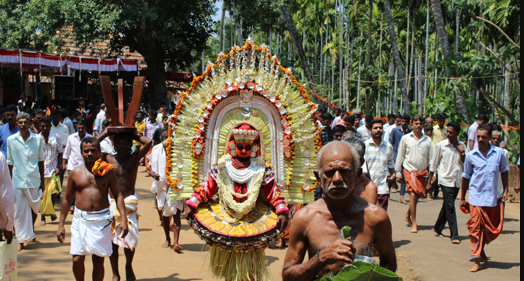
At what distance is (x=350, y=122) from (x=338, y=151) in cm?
716

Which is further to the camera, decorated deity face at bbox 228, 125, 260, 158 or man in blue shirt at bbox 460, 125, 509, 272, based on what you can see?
man in blue shirt at bbox 460, 125, 509, 272

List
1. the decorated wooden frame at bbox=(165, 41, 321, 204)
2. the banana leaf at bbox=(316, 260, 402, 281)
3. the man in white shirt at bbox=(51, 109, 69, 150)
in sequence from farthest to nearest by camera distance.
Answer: the man in white shirt at bbox=(51, 109, 69, 150) < the decorated wooden frame at bbox=(165, 41, 321, 204) < the banana leaf at bbox=(316, 260, 402, 281)

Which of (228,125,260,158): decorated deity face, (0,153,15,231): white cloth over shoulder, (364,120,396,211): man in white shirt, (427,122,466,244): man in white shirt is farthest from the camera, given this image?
(427,122,466,244): man in white shirt

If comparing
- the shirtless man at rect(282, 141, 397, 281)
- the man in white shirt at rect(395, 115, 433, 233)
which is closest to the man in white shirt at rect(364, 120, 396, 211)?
the man in white shirt at rect(395, 115, 433, 233)

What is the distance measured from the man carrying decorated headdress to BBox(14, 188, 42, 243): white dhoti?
10.9 ft

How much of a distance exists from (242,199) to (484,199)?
3506mm

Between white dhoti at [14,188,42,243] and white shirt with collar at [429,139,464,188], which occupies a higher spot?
white shirt with collar at [429,139,464,188]

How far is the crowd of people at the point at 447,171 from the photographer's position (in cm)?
681

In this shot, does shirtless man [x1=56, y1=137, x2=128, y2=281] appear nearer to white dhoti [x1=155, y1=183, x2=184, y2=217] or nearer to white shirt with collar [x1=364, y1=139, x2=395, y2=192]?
white dhoti [x1=155, y1=183, x2=184, y2=217]

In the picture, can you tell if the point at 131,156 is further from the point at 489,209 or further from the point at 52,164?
the point at 489,209

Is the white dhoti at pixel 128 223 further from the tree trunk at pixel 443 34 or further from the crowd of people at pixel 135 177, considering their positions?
the tree trunk at pixel 443 34

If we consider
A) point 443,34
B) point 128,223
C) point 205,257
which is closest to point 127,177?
point 128,223

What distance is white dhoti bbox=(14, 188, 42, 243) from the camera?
294 inches

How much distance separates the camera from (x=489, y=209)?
270 inches
